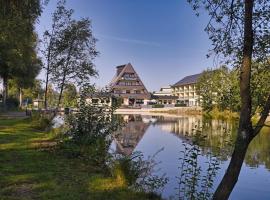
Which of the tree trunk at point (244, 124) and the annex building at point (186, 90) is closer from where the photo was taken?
the tree trunk at point (244, 124)

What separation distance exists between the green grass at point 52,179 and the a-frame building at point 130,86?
9646cm

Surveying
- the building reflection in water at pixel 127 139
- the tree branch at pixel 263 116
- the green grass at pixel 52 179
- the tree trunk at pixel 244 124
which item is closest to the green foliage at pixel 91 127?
the building reflection in water at pixel 127 139

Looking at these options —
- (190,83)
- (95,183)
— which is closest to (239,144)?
(95,183)

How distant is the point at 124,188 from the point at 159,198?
825 mm

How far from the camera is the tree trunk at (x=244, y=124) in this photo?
6328 mm

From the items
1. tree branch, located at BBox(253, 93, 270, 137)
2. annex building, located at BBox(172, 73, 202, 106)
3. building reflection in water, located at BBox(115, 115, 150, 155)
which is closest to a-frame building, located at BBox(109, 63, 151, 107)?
annex building, located at BBox(172, 73, 202, 106)

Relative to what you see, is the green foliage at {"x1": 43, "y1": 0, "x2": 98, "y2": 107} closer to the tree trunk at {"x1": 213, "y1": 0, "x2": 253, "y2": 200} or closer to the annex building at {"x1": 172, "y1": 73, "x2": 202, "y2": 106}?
the tree trunk at {"x1": 213, "y1": 0, "x2": 253, "y2": 200}

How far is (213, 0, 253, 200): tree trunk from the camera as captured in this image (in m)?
6.33

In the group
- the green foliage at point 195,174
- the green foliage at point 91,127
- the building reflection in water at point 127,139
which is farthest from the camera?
the building reflection in water at point 127,139

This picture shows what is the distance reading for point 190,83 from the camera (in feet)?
425

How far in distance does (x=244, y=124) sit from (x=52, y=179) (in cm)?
467

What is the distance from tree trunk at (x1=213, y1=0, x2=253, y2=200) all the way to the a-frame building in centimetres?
10173

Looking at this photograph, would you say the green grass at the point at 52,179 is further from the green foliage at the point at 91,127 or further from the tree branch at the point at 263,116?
the tree branch at the point at 263,116

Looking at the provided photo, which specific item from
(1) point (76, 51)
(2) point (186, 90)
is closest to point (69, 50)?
(1) point (76, 51)
